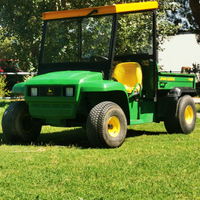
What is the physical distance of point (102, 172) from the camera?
4.64 m

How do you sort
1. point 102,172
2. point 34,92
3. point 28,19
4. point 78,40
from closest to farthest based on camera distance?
point 102,172
point 34,92
point 78,40
point 28,19

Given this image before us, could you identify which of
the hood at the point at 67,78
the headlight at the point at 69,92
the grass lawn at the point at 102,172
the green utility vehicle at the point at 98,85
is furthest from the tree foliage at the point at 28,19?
the grass lawn at the point at 102,172

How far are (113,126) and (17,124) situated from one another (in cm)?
164

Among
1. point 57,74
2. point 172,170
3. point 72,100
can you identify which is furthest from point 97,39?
point 172,170

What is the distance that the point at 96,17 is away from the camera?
22.9 feet

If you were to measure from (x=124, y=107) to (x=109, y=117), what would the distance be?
0.87 meters

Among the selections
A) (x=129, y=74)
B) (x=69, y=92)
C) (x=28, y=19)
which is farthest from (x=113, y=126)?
(x=28, y=19)

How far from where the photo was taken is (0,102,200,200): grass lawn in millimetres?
3996

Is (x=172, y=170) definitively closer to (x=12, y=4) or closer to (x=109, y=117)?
(x=109, y=117)

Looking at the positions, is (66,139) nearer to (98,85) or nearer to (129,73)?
(129,73)

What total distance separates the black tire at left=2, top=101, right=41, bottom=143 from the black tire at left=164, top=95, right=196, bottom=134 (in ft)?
9.27

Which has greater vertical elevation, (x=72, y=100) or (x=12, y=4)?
(x=12, y=4)

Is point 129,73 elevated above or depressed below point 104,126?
above

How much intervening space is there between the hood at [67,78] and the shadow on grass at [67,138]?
1.04 metres
